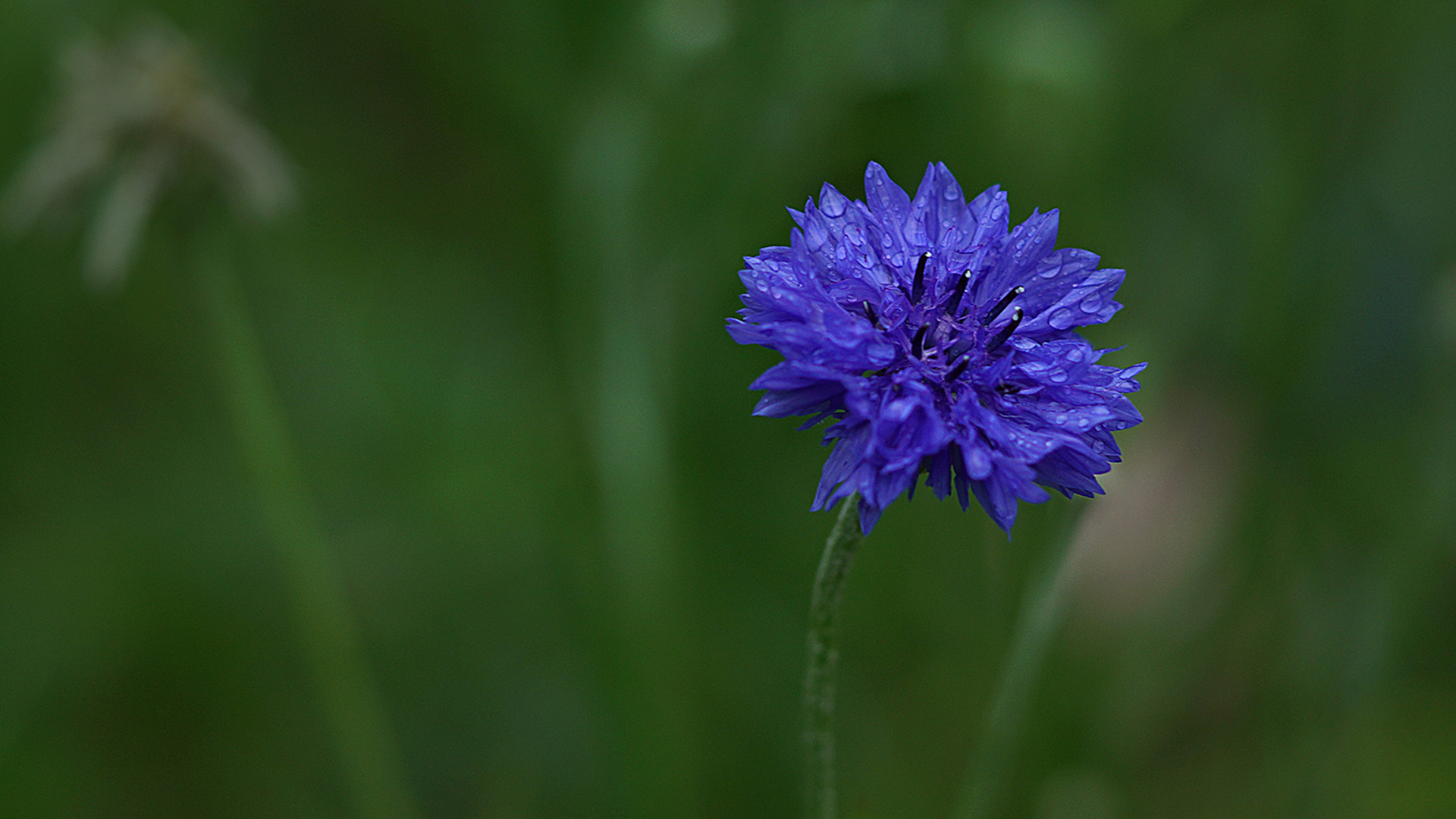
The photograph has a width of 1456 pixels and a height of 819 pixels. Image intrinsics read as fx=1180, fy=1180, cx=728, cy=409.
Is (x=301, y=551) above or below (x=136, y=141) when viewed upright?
below

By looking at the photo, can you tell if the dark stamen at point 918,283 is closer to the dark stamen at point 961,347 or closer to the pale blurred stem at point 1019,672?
the dark stamen at point 961,347

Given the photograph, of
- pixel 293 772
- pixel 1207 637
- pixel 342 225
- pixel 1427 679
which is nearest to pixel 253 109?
pixel 342 225

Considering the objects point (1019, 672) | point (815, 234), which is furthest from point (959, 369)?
point (1019, 672)

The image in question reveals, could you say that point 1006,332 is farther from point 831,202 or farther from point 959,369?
point 831,202

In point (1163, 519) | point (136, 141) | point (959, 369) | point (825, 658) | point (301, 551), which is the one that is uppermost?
point (136, 141)

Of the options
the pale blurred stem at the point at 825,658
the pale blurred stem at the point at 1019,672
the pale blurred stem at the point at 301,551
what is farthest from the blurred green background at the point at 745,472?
the pale blurred stem at the point at 825,658

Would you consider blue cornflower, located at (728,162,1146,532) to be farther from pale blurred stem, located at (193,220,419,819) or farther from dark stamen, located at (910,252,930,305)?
pale blurred stem, located at (193,220,419,819)
